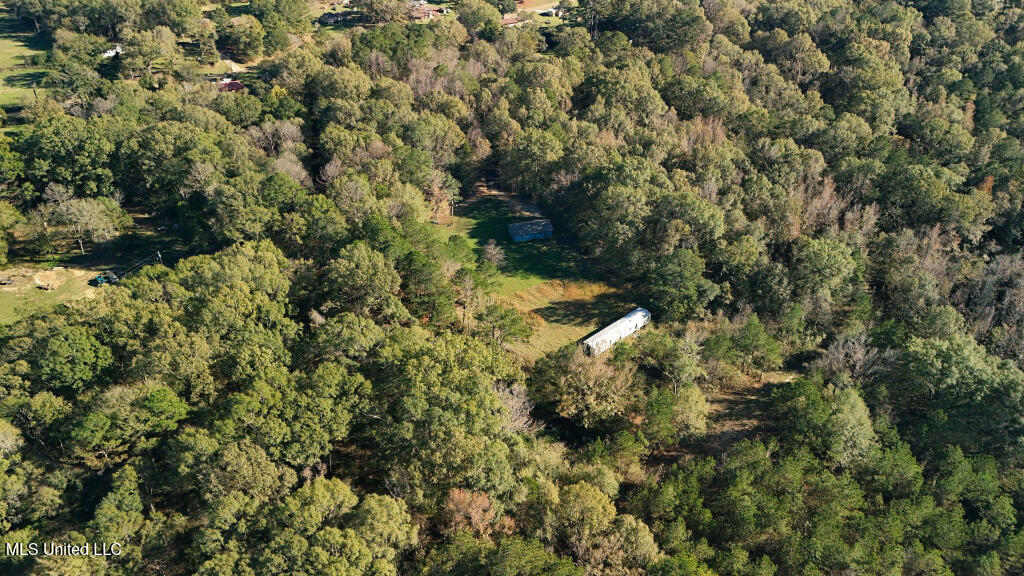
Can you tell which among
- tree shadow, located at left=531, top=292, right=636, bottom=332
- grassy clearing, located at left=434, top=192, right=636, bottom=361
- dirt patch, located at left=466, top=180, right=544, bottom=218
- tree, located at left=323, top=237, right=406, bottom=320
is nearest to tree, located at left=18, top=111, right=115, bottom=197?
tree, located at left=323, top=237, right=406, bottom=320

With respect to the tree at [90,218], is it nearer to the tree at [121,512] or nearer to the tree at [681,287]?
the tree at [121,512]

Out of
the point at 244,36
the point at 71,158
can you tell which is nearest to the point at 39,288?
the point at 71,158

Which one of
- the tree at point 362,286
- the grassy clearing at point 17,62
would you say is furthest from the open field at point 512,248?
the grassy clearing at point 17,62

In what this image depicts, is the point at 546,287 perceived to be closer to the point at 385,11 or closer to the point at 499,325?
the point at 499,325

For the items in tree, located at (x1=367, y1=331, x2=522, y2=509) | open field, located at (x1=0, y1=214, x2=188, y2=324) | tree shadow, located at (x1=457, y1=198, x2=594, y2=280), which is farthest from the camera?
tree shadow, located at (x1=457, y1=198, x2=594, y2=280)

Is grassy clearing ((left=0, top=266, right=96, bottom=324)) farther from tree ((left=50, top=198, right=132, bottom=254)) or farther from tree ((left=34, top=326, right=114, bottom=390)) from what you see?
tree ((left=34, top=326, right=114, bottom=390))

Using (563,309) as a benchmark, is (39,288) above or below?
below
